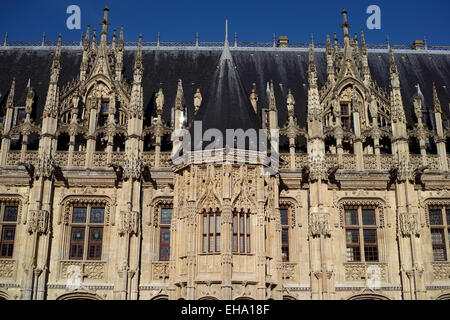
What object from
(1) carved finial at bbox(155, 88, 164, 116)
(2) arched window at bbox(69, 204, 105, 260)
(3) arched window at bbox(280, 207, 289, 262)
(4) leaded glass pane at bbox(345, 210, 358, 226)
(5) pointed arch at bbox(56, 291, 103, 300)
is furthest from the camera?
(1) carved finial at bbox(155, 88, 164, 116)

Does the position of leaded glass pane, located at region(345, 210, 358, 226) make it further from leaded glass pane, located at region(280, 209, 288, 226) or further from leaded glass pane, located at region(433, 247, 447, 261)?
leaded glass pane, located at region(433, 247, 447, 261)

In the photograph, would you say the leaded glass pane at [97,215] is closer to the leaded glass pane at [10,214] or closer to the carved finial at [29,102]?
the leaded glass pane at [10,214]

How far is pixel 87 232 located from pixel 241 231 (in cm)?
689

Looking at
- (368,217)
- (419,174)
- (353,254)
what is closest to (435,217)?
(419,174)

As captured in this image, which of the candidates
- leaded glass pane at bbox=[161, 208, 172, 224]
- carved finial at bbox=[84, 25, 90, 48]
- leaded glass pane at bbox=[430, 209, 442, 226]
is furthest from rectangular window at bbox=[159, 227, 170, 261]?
leaded glass pane at bbox=[430, 209, 442, 226]

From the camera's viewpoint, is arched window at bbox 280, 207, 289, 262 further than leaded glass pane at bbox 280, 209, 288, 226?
No

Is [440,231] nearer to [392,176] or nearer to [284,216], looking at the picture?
[392,176]

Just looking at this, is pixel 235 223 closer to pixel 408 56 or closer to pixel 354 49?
pixel 354 49

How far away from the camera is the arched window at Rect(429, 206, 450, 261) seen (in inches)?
952

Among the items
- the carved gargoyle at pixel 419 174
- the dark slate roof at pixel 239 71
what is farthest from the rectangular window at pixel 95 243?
the carved gargoyle at pixel 419 174

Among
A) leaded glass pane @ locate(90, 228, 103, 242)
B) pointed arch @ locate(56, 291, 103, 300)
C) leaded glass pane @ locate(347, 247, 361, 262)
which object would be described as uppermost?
leaded glass pane @ locate(90, 228, 103, 242)

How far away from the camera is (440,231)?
24.5 m

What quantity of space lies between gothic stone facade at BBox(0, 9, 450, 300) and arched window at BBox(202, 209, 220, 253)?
0.04 meters

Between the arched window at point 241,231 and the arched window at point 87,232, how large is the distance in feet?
20.1
